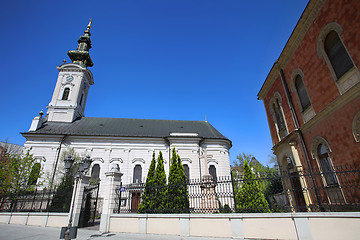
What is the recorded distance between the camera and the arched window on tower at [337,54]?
22.9 feet

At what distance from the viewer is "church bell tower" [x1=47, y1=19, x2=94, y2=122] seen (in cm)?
2542

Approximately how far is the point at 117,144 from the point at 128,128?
10.9ft

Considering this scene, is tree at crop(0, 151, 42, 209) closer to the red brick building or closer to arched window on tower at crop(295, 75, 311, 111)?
the red brick building

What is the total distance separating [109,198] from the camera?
922 centimetres

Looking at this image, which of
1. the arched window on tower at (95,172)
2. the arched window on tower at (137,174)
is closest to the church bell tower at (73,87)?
the arched window on tower at (95,172)

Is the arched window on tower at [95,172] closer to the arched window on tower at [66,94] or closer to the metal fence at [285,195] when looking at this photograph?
the metal fence at [285,195]

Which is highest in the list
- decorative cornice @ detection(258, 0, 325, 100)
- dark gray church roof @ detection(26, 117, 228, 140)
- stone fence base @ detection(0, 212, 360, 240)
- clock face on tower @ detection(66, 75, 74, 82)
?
clock face on tower @ detection(66, 75, 74, 82)

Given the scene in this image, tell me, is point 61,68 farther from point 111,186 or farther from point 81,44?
point 111,186

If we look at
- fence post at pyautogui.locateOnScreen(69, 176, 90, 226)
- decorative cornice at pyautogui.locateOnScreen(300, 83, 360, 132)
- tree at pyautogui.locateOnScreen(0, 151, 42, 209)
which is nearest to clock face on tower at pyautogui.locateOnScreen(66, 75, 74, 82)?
tree at pyautogui.locateOnScreen(0, 151, 42, 209)

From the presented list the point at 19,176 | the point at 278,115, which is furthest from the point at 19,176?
the point at 278,115

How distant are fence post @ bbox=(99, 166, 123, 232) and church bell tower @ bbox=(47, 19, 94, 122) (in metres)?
19.4

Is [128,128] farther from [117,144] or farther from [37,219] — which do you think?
[37,219]

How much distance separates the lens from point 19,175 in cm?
1753

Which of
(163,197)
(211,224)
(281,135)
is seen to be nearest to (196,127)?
(281,135)
